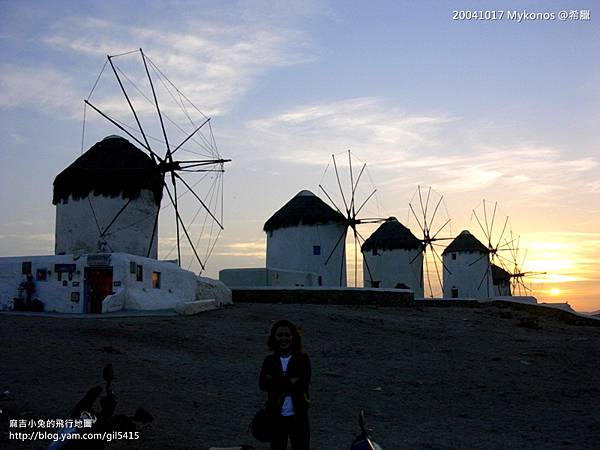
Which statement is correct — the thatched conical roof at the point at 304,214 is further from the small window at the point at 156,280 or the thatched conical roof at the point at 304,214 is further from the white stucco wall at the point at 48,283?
the white stucco wall at the point at 48,283

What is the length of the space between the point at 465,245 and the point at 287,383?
42062mm

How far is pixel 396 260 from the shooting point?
4162 centimetres

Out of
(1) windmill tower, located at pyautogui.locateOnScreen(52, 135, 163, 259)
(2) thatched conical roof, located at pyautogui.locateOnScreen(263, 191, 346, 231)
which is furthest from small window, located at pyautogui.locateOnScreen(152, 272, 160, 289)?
(2) thatched conical roof, located at pyautogui.locateOnScreen(263, 191, 346, 231)

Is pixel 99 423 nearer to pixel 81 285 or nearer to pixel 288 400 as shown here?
pixel 288 400

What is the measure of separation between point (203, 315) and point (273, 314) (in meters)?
2.22

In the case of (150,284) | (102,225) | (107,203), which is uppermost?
(107,203)

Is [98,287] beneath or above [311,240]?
beneath

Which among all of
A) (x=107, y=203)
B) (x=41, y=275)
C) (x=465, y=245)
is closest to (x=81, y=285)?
(x=41, y=275)

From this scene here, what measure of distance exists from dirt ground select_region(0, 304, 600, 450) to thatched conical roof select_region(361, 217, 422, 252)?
23029 millimetres

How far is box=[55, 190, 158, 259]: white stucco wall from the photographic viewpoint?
76.5 feet

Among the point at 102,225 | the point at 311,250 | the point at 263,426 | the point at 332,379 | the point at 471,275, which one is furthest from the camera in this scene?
the point at 471,275

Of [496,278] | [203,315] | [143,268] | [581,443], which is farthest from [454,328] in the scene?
[496,278]

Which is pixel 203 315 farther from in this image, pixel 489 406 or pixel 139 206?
pixel 489 406

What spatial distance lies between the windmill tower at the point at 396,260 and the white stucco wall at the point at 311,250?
6.42 metres
